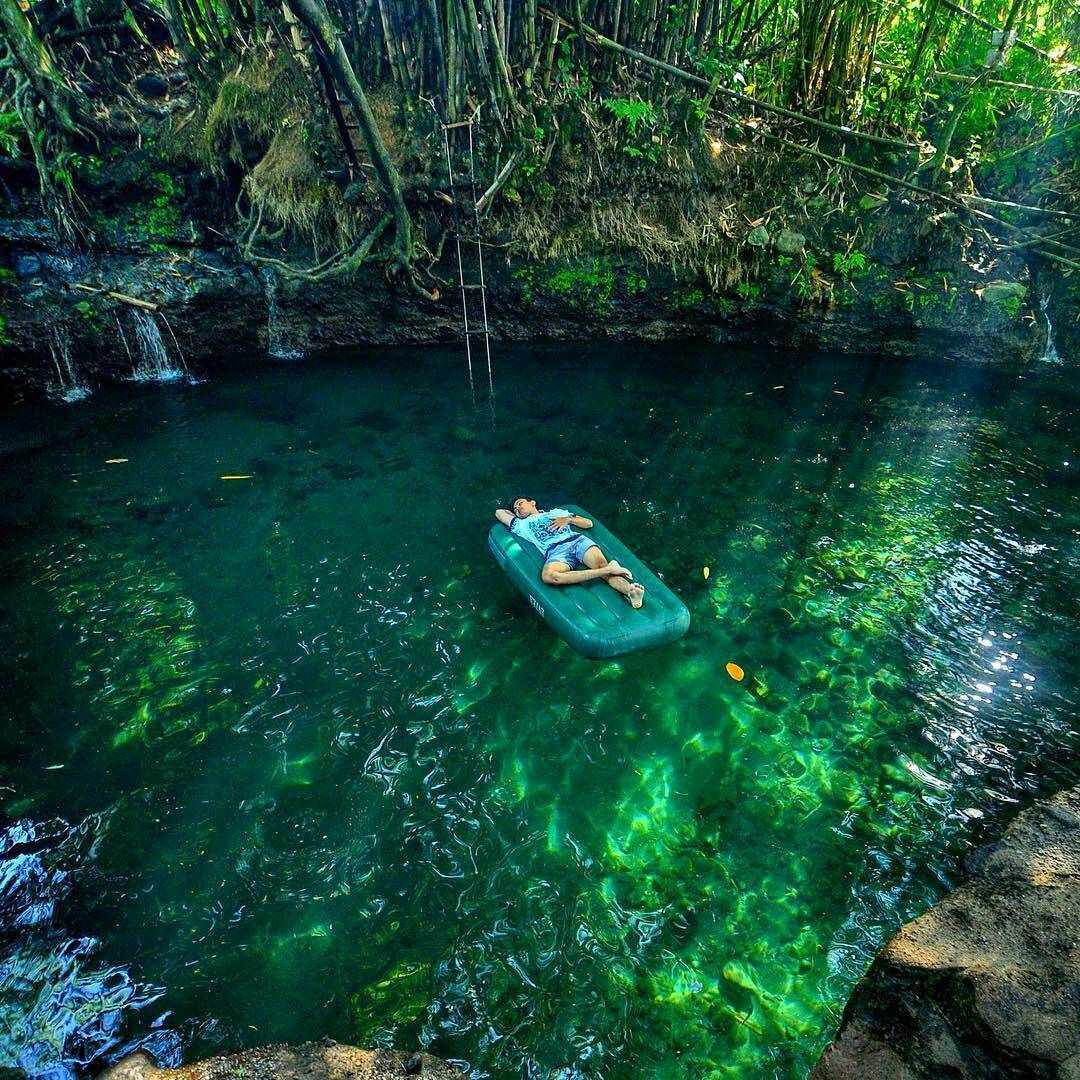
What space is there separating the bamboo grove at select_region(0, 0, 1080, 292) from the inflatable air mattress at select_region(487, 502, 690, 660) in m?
5.32

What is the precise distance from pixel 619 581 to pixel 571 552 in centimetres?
51

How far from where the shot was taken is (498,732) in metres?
4.03

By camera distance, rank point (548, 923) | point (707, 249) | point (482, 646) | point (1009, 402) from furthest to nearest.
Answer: point (707, 249)
point (1009, 402)
point (482, 646)
point (548, 923)

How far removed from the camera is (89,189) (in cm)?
841

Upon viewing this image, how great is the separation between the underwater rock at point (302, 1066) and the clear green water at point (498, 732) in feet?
0.61

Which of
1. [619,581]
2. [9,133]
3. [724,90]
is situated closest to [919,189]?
[724,90]

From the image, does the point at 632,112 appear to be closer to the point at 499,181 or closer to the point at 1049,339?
the point at 499,181

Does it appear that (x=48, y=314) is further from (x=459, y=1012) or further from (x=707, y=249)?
(x=459, y=1012)

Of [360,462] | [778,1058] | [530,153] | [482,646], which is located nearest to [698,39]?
[530,153]

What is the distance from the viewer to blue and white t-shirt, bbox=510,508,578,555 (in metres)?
4.97

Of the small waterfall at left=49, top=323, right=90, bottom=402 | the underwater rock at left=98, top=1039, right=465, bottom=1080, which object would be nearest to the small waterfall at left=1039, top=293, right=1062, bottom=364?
the underwater rock at left=98, top=1039, right=465, bottom=1080

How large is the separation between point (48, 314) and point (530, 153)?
638cm

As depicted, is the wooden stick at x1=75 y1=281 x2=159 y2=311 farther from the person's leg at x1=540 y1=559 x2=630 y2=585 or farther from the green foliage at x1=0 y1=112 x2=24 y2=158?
the person's leg at x1=540 y1=559 x2=630 y2=585

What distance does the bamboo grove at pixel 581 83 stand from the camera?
7949 mm
